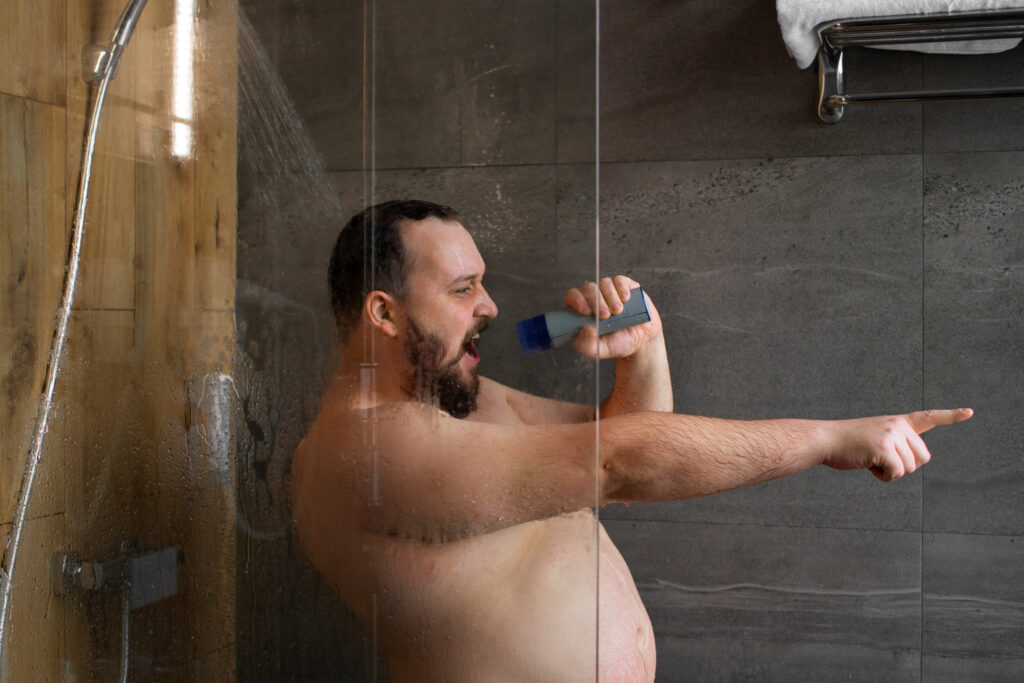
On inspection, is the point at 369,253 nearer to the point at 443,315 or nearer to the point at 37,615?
the point at 443,315

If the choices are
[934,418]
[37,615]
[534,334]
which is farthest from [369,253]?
[934,418]

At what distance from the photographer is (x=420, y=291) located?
72 centimetres

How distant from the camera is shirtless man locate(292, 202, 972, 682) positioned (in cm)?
73

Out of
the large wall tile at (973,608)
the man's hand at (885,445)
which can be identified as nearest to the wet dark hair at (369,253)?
the man's hand at (885,445)

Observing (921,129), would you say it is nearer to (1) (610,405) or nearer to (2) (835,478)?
(2) (835,478)

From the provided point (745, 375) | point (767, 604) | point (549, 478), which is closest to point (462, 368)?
point (549, 478)

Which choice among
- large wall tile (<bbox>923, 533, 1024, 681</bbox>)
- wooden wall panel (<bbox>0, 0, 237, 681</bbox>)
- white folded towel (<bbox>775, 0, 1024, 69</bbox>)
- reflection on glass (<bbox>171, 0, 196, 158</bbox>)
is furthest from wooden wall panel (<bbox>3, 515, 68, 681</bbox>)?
large wall tile (<bbox>923, 533, 1024, 681</bbox>)

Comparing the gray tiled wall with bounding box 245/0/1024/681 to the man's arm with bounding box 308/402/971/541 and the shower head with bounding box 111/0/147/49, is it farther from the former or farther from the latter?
the shower head with bounding box 111/0/147/49

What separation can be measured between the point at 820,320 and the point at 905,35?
451mm

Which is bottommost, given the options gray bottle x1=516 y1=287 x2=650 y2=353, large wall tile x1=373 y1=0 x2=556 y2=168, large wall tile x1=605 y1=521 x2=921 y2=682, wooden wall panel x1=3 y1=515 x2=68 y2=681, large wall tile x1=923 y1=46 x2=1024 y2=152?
large wall tile x1=605 y1=521 x2=921 y2=682

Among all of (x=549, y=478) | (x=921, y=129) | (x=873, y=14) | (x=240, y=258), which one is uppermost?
(x=873, y=14)

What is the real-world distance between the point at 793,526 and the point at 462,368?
0.91 m

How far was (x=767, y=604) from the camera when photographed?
4.69ft

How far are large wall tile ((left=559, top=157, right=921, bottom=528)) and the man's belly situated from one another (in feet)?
2.21
